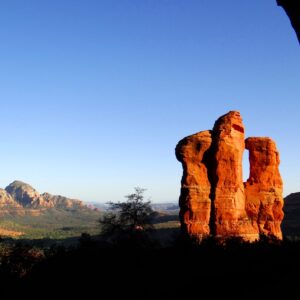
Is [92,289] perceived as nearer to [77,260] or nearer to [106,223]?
[77,260]

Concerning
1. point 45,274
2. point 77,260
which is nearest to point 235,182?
point 77,260

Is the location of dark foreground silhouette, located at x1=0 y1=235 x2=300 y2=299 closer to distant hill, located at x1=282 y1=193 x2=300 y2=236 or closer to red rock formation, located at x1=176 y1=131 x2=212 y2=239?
red rock formation, located at x1=176 y1=131 x2=212 y2=239

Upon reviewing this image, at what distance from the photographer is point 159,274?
27672mm

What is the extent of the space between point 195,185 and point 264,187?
1015cm

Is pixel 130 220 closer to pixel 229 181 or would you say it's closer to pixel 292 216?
pixel 229 181

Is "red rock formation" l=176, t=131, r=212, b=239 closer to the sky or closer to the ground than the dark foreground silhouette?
closer to the sky

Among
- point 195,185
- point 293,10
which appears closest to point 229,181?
point 195,185

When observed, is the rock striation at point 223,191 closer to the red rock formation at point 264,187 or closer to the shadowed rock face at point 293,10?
the red rock formation at point 264,187

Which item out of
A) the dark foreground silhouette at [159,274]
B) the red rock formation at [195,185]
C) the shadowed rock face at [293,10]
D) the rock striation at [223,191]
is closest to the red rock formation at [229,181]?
the rock striation at [223,191]

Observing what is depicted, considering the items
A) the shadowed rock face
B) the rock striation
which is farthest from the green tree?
the shadowed rock face

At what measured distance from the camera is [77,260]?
109ft

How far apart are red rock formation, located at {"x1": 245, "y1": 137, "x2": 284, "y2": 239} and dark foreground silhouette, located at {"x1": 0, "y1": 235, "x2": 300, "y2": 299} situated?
15520mm

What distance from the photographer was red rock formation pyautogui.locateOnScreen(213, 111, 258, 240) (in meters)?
49.7

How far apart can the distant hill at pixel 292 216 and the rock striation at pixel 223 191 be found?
45141mm
